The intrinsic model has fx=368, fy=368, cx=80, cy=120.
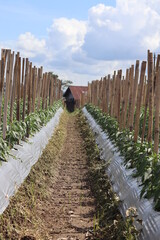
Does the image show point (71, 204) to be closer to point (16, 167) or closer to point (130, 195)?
point (16, 167)

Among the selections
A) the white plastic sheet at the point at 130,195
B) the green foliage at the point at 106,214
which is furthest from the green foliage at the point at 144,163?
the green foliage at the point at 106,214

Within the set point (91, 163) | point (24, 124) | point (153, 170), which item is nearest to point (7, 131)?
point (24, 124)

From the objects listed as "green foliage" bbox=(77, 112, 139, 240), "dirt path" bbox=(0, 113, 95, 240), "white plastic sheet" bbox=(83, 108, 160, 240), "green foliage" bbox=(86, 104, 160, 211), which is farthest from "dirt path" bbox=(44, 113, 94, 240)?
"green foliage" bbox=(86, 104, 160, 211)

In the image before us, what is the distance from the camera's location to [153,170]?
4145 millimetres

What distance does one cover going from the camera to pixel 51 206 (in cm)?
557

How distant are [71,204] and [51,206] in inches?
12.0

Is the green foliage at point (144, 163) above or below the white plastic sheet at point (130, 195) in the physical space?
above

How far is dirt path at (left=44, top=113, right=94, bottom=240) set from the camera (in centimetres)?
459

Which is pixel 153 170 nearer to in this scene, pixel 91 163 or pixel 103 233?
pixel 103 233

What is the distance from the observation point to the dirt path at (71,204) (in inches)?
181

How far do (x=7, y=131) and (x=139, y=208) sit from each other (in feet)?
10.0

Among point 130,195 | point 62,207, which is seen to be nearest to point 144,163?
point 130,195

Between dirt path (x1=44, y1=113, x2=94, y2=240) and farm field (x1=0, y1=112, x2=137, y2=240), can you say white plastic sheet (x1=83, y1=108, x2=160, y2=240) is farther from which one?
dirt path (x1=44, y1=113, x2=94, y2=240)

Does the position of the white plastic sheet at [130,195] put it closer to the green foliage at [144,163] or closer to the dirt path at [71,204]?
the green foliage at [144,163]
